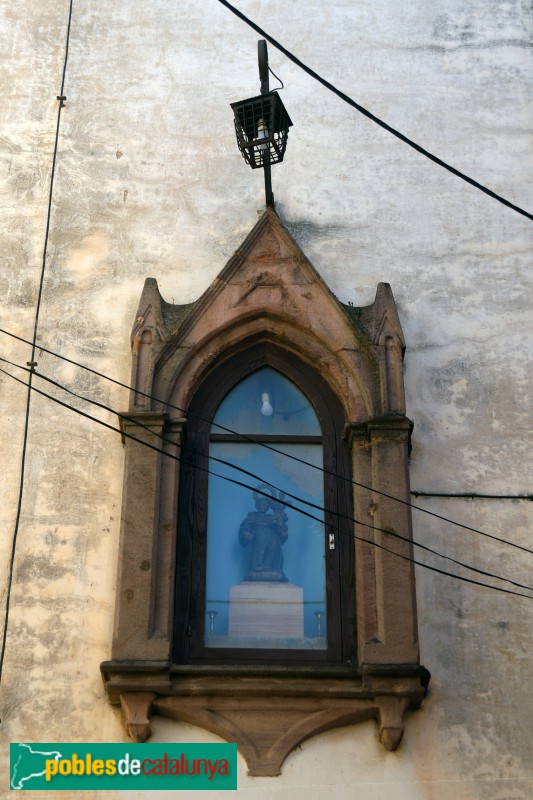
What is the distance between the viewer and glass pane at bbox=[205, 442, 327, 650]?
26.9 feet

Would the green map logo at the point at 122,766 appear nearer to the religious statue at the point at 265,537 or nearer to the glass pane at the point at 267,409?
the religious statue at the point at 265,537

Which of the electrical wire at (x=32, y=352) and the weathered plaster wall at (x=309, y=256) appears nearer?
the weathered plaster wall at (x=309, y=256)

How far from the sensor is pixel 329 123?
10273mm

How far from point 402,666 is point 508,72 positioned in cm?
529

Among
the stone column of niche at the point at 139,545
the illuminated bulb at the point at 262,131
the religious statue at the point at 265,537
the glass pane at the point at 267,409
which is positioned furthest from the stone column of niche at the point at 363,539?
the illuminated bulb at the point at 262,131

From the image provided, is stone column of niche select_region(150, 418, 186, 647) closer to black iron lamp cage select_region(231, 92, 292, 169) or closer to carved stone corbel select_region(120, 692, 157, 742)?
carved stone corbel select_region(120, 692, 157, 742)

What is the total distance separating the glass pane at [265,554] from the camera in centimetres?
820

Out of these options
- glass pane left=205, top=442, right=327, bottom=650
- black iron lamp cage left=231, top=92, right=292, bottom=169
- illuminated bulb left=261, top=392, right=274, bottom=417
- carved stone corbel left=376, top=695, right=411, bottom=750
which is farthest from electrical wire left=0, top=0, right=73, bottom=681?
carved stone corbel left=376, top=695, right=411, bottom=750

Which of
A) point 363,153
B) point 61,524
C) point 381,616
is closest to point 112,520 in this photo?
point 61,524

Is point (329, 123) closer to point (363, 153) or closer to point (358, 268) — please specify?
point (363, 153)

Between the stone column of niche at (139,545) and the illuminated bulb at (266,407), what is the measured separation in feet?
2.55

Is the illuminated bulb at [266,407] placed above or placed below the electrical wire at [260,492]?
above

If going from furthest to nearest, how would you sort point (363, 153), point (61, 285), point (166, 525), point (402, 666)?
1. point (363, 153)
2. point (61, 285)
3. point (166, 525)
4. point (402, 666)

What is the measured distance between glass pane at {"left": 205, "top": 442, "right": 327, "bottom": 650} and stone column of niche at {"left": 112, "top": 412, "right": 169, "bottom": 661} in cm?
46
